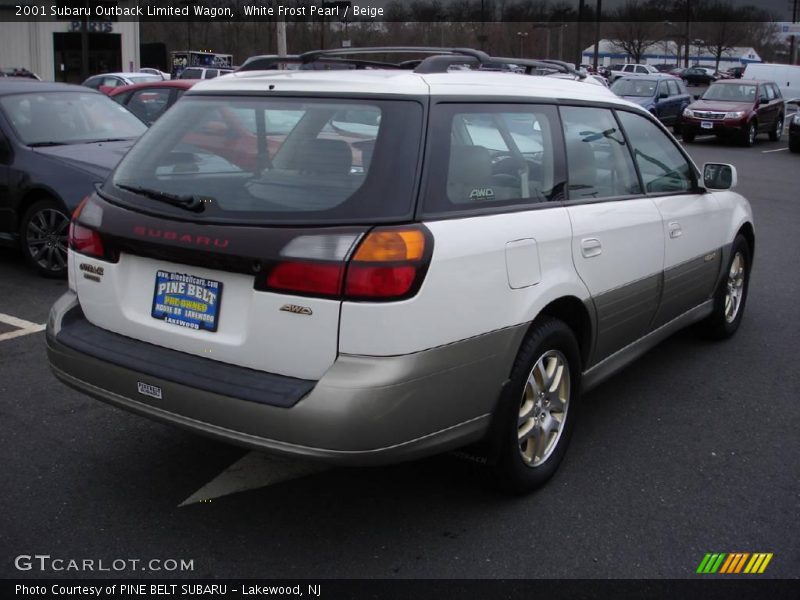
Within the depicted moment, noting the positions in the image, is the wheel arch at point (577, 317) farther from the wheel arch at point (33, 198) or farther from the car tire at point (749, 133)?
the car tire at point (749, 133)

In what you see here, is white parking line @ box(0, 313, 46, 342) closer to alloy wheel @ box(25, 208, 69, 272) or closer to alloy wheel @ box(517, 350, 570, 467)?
alloy wheel @ box(25, 208, 69, 272)

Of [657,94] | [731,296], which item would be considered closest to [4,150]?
[731,296]

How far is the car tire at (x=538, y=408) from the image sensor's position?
3.40 meters

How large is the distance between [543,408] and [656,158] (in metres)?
1.87

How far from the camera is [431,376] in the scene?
298 cm

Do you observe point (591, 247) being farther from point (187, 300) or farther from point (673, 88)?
point (673, 88)

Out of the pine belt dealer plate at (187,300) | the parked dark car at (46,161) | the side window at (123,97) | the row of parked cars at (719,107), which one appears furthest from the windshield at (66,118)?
the row of parked cars at (719,107)

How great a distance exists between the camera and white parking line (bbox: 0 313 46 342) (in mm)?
5876

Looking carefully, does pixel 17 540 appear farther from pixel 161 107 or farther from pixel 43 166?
pixel 161 107

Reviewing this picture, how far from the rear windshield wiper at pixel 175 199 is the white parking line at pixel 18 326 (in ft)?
9.47

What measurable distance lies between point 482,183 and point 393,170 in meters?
0.49

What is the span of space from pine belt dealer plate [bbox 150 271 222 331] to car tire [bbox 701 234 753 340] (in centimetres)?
366

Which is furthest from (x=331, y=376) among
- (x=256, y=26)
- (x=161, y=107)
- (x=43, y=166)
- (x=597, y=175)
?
(x=256, y=26)

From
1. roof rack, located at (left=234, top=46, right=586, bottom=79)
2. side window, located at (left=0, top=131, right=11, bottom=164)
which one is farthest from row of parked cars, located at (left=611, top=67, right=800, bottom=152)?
roof rack, located at (left=234, top=46, right=586, bottom=79)
